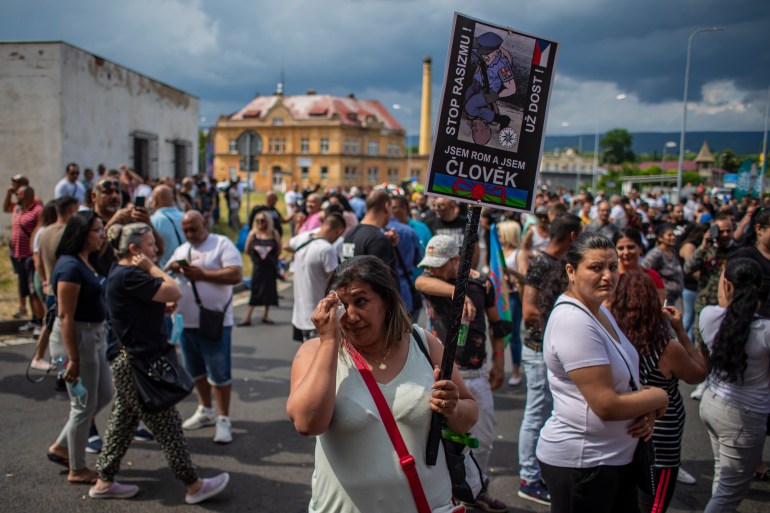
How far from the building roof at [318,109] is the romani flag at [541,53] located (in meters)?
74.8

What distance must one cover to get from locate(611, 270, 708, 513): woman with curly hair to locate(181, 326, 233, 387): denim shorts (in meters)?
3.38

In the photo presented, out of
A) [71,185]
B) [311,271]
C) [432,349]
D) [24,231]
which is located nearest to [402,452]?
[432,349]

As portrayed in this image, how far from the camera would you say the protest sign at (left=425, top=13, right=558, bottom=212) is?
2430 mm

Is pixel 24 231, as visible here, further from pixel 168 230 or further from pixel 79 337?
pixel 79 337

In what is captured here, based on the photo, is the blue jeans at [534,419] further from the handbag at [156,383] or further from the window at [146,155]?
the window at [146,155]

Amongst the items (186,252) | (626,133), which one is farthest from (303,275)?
(626,133)

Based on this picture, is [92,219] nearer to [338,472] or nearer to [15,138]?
[338,472]

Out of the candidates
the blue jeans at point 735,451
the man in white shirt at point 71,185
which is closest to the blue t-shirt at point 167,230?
the blue jeans at point 735,451

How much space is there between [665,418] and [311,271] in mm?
3421

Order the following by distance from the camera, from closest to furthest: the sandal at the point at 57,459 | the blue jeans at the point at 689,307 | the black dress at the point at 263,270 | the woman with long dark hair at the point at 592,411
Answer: the woman with long dark hair at the point at 592,411 < the sandal at the point at 57,459 < the blue jeans at the point at 689,307 < the black dress at the point at 263,270

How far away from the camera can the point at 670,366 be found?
3.20 meters

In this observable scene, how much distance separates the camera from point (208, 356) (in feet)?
17.1

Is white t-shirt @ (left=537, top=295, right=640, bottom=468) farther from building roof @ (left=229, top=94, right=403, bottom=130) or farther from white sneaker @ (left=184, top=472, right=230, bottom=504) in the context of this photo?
building roof @ (left=229, top=94, right=403, bottom=130)

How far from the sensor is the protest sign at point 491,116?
2.43m
